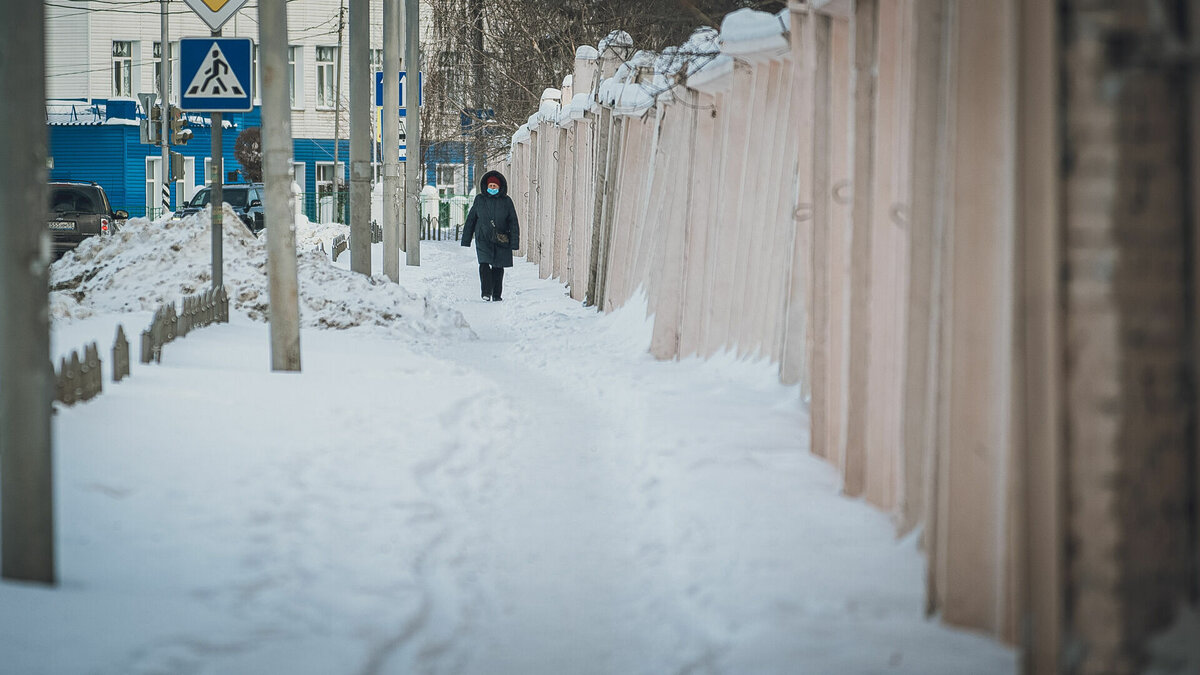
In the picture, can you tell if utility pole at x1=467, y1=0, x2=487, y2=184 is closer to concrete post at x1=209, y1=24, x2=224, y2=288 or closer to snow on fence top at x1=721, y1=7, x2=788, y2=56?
concrete post at x1=209, y1=24, x2=224, y2=288

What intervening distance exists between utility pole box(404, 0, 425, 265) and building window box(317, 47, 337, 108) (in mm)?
27179

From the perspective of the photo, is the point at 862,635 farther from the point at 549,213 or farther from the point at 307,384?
the point at 549,213

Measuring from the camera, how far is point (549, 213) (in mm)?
22234

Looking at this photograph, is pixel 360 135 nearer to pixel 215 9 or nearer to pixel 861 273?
pixel 215 9

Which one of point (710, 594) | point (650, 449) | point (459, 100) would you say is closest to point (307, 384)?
point (650, 449)

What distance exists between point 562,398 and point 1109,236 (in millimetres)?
6171

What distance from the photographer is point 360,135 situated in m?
14.7

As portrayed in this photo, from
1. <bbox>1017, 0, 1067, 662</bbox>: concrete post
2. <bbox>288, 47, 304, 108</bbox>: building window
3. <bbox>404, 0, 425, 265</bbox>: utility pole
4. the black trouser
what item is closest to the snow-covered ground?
<bbox>1017, 0, 1067, 662</bbox>: concrete post

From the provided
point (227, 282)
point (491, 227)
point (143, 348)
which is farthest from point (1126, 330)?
point (491, 227)

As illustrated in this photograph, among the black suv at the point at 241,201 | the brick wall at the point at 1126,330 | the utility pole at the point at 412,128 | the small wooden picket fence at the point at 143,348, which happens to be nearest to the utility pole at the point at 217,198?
the small wooden picket fence at the point at 143,348

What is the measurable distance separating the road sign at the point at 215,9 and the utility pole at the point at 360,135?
350cm

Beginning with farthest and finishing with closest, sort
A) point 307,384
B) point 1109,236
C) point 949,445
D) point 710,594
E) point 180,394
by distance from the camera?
point 307,384 → point 180,394 → point 710,594 → point 949,445 → point 1109,236

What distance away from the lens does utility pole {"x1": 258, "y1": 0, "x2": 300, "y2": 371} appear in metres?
8.94

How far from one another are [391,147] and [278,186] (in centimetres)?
1002
